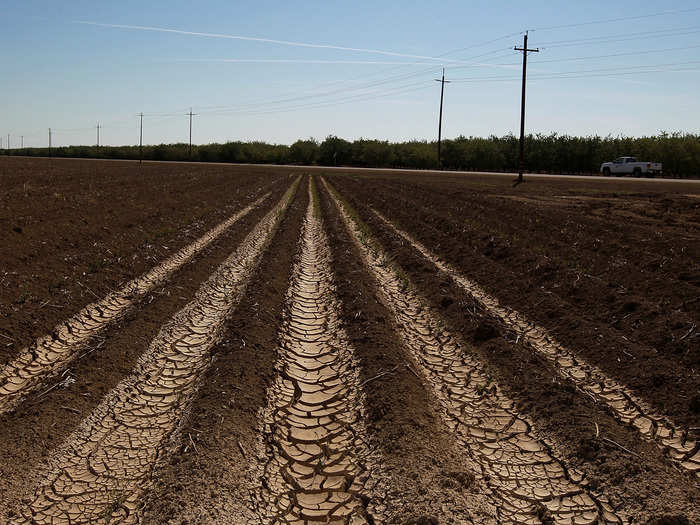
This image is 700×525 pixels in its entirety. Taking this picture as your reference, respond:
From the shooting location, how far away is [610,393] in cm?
523

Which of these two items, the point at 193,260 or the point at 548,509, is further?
the point at 193,260

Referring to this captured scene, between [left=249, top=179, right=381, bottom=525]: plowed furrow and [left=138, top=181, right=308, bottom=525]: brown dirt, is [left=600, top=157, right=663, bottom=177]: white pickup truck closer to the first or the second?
[left=249, top=179, right=381, bottom=525]: plowed furrow

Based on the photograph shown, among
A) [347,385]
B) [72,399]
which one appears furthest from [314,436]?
[72,399]

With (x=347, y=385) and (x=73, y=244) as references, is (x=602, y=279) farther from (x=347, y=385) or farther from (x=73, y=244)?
(x=73, y=244)

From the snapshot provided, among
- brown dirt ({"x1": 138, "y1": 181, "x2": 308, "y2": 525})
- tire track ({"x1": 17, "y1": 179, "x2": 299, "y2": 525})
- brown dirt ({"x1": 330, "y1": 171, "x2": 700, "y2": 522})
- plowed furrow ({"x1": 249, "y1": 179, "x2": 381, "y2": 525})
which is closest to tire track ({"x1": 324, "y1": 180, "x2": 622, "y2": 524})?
brown dirt ({"x1": 330, "y1": 171, "x2": 700, "y2": 522})

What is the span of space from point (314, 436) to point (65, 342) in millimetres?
3787

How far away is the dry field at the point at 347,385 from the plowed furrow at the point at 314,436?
0.08ft

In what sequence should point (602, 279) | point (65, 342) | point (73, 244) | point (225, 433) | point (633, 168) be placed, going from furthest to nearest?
point (633, 168) < point (73, 244) < point (602, 279) < point (65, 342) < point (225, 433)

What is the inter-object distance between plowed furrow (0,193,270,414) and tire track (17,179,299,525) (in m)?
0.85

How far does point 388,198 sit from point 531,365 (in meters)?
20.5

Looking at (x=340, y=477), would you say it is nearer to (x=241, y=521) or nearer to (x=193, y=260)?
(x=241, y=521)

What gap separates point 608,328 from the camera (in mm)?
6820

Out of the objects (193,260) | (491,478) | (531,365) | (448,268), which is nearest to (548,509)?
(491,478)

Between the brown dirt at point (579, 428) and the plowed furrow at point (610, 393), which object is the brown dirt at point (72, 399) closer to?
the brown dirt at point (579, 428)
